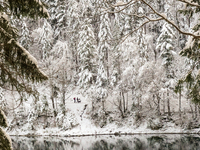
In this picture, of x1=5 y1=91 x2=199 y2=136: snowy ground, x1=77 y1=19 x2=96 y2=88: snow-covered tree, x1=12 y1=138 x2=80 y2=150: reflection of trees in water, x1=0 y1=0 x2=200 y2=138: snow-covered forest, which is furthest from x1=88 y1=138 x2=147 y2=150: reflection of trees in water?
x1=77 y1=19 x2=96 y2=88: snow-covered tree

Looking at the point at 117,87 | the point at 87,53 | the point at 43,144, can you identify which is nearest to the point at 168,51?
the point at 117,87

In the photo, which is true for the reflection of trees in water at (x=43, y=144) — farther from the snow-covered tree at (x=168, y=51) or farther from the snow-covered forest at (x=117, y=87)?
the snow-covered tree at (x=168, y=51)

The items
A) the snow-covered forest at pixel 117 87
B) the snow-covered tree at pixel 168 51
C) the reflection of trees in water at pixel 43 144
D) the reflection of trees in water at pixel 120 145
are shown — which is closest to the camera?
the reflection of trees in water at pixel 120 145

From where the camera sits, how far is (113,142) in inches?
936

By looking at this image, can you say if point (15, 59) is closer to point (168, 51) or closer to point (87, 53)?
point (168, 51)

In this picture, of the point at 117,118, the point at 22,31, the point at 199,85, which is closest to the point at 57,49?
the point at 22,31

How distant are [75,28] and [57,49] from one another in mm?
4874

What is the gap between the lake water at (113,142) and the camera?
20875 millimetres

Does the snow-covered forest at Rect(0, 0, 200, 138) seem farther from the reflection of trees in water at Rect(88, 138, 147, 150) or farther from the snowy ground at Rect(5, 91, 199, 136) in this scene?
the reflection of trees in water at Rect(88, 138, 147, 150)

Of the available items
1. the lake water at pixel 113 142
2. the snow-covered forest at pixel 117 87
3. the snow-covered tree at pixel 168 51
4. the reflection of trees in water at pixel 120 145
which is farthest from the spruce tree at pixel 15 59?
the snow-covered tree at pixel 168 51

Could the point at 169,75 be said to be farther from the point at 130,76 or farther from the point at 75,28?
the point at 75,28

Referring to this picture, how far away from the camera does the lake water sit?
20.9m

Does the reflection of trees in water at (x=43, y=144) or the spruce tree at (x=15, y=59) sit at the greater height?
the spruce tree at (x=15, y=59)

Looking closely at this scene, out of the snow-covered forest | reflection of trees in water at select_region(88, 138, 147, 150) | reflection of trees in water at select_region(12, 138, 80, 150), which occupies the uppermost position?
the snow-covered forest
